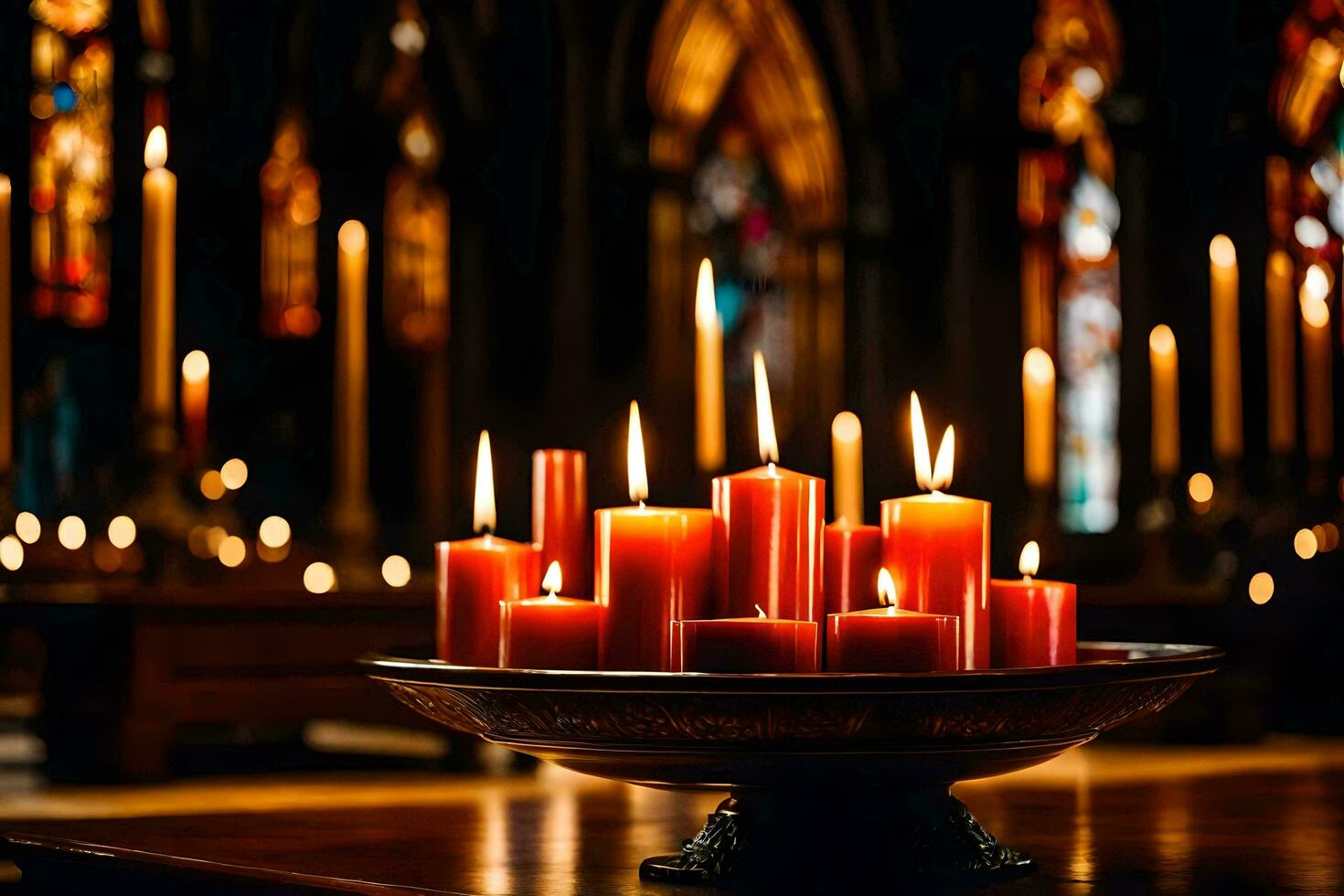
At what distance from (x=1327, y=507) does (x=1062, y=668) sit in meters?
6.84

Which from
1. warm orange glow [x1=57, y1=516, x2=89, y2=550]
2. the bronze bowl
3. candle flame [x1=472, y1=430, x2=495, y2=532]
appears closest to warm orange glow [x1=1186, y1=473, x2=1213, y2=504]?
warm orange glow [x1=57, y1=516, x2=89, y2=550]

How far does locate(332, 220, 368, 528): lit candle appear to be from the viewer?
734 cm

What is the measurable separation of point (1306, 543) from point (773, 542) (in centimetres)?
613

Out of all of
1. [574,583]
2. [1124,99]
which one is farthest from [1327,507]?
[574,583]

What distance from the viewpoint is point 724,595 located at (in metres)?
1.29

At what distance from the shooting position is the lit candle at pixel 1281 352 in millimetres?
7288

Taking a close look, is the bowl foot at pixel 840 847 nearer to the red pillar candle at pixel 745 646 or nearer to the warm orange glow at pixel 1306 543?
the red pillar candle at pixel 745 646

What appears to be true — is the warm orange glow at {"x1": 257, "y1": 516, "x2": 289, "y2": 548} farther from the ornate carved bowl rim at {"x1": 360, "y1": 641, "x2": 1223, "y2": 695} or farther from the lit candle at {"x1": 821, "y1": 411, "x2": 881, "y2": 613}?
the ornate carved bowl rim at {"x1": 360, "y1": 641, "x2": 1223, "y2": 695}

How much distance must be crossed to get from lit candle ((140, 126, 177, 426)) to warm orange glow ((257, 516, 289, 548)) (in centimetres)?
311

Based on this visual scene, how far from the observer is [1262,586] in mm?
6035

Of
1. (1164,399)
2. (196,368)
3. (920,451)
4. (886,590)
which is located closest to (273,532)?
(196,368)

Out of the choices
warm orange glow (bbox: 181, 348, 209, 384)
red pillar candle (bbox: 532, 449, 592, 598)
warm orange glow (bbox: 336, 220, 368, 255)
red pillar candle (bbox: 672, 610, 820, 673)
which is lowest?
red pillar candle (bbox: 672, 610, 820, 673)

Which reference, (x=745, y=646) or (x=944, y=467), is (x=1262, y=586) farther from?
(x=745, y=646)

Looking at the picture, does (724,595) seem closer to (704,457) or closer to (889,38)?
(704,457)
